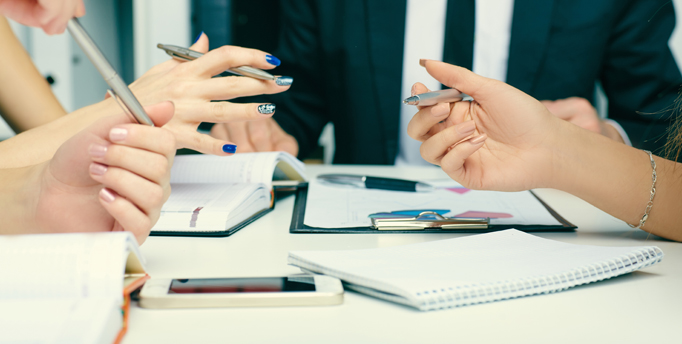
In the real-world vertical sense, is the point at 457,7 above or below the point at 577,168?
above

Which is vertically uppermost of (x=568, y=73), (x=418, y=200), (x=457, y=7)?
(x=457, y=7)

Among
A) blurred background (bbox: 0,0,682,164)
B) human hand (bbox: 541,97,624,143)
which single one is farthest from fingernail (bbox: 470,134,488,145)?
blurred background (bbox: 0,0,682,164)

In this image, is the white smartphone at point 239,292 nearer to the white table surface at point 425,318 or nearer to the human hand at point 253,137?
the white table surface at point 425,318

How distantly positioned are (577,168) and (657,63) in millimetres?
926

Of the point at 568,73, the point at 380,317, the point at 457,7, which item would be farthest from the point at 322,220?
the point at 568,73

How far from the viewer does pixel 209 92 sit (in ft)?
2.23

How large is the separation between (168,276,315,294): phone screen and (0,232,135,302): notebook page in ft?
0.18

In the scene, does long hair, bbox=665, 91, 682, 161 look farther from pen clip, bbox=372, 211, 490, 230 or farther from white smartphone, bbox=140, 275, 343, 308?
white smartphone, bbox=140, 275, 343, 308

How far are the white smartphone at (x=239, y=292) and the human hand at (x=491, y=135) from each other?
0.26 m

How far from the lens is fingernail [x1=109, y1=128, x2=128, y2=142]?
0.38m

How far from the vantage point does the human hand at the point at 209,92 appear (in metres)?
0.65

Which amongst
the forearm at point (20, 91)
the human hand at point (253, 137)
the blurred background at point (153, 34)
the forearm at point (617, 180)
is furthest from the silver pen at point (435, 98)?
the blurred background at point (153, 34)

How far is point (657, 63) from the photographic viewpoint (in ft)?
4.26

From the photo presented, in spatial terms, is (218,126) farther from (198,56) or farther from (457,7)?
(457,7)
